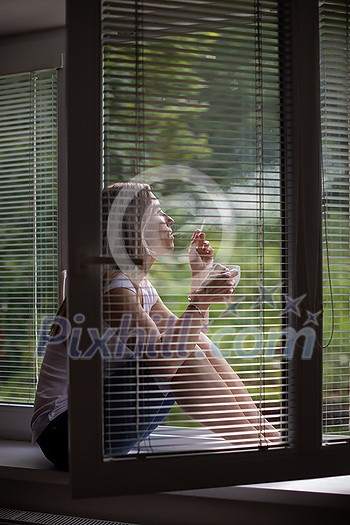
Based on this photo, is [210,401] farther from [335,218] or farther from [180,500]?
[335,218]

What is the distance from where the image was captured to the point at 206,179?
83.7 inches

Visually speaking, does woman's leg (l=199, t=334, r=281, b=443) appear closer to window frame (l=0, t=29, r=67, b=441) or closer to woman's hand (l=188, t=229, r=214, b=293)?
woman's hand (l=188, t=229, r=214, b=293)

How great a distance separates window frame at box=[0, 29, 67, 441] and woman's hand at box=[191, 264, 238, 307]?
0.82 meters

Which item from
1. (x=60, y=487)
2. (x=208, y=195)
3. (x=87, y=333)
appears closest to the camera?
(x=87, y=333)

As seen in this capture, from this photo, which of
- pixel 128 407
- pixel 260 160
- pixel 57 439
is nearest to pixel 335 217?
pixel 260 160

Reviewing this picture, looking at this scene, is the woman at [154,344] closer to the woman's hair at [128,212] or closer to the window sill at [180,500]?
the woman's hair at [128,212]

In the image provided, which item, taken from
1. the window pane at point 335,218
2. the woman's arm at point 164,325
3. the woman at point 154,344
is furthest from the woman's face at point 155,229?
the window pane at point 335,218

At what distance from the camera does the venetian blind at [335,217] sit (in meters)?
2.21

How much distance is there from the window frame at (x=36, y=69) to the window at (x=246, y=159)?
0.75 meters

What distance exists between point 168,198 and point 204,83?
1.17 ft

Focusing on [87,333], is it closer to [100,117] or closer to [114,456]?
[114,456]

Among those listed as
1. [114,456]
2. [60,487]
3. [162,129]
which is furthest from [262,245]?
[60,487]

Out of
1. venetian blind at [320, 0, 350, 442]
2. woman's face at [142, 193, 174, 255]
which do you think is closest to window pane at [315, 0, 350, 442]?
venetian blind at [320, 0, 350, 442]

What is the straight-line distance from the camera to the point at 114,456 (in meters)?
2.04
